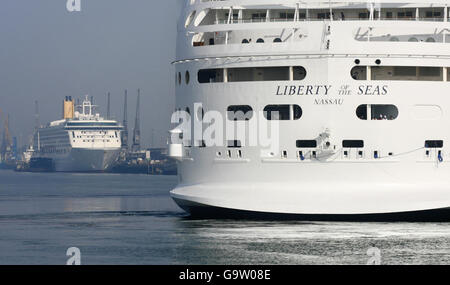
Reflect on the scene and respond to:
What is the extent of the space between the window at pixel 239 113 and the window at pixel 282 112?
0.57 m

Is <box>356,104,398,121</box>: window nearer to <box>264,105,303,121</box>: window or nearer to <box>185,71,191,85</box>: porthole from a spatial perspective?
<box>264,105,303,121</box>: window

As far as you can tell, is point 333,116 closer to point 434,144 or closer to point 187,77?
point 434,144

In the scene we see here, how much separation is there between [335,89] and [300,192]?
332cm

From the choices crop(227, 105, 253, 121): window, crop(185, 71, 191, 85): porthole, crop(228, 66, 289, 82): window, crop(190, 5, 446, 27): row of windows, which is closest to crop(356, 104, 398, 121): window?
crop(228, 66, 289, 82): window

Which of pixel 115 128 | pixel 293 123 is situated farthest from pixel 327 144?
pixel 115 128

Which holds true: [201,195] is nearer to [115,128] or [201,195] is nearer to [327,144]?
[327,144]

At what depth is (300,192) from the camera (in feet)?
103

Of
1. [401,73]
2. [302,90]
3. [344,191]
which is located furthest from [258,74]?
[344,191]

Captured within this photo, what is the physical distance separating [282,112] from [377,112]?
2897 millimetres

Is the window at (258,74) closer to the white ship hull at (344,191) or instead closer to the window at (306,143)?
the window at (306,143)

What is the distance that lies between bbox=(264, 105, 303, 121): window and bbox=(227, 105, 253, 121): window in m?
0.57

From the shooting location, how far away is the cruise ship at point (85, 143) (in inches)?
6383

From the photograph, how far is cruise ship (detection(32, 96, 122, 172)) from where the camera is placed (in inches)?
6383

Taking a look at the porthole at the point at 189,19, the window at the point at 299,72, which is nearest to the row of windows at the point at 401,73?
the window at the point at 299,72
